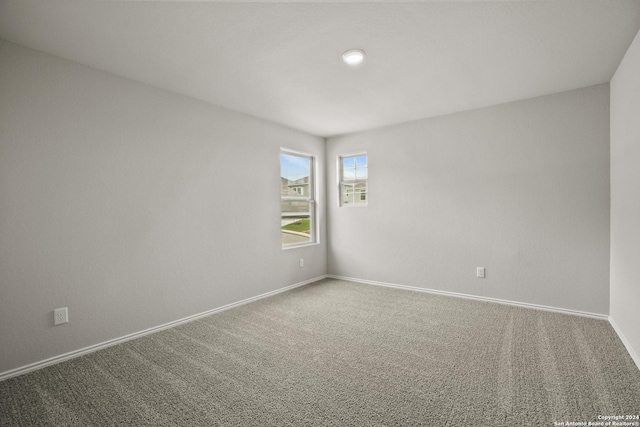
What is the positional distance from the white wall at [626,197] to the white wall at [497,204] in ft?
0.71

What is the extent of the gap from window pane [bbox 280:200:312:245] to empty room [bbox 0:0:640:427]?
216 mm

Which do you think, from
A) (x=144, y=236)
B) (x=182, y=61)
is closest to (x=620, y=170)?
(x=182, y=61)

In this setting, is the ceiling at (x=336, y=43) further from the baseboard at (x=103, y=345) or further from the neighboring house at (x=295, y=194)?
the baseboard at (x=103, y=345)

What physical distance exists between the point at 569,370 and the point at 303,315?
2.24 m

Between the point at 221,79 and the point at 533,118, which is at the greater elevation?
the point at 221,79

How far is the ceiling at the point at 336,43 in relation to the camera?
1.82 meters

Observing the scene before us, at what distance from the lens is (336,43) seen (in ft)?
7.14

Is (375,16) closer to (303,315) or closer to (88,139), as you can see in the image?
(88,139)

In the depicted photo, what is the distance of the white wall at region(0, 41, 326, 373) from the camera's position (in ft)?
7.04

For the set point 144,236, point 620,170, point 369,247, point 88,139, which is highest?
point 88,139

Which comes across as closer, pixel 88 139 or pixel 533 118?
pixel 88 139

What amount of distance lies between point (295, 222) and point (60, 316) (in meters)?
2.89

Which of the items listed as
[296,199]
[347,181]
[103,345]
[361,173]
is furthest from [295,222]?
[103,345]

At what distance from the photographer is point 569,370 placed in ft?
6.69
